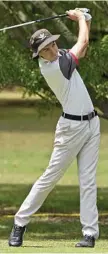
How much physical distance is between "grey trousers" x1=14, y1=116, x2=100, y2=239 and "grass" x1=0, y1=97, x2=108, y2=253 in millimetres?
345

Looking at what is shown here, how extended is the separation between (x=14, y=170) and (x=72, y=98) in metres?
10.3

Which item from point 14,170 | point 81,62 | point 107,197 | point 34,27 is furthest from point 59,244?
point 14,170

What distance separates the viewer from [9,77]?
32.3 feet

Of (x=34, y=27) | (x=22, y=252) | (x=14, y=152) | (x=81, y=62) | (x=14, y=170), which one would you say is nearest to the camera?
(x=22, y=252)

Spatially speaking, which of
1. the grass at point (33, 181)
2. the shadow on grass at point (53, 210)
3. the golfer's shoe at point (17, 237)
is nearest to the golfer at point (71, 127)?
the golfer's shoe at point (17, 237)

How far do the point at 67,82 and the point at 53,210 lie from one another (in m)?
5.21

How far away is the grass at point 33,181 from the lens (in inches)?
333

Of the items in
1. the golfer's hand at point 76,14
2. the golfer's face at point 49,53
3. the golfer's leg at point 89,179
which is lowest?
the golfer's leg at point 89,179

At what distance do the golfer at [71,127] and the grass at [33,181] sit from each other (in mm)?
372

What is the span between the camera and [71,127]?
7336 millimetres

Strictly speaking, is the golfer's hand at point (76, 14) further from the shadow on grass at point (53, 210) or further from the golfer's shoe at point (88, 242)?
the shadow on grass at point (53, 210)

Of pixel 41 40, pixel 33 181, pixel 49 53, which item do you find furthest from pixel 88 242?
pixel 33 181

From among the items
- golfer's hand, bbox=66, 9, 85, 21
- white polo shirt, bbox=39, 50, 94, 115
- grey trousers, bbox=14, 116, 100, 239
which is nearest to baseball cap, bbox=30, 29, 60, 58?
white polo shirt, bbox=39, 50, 94, 115

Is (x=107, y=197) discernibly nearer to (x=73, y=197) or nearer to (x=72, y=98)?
(x=73, y=197)
